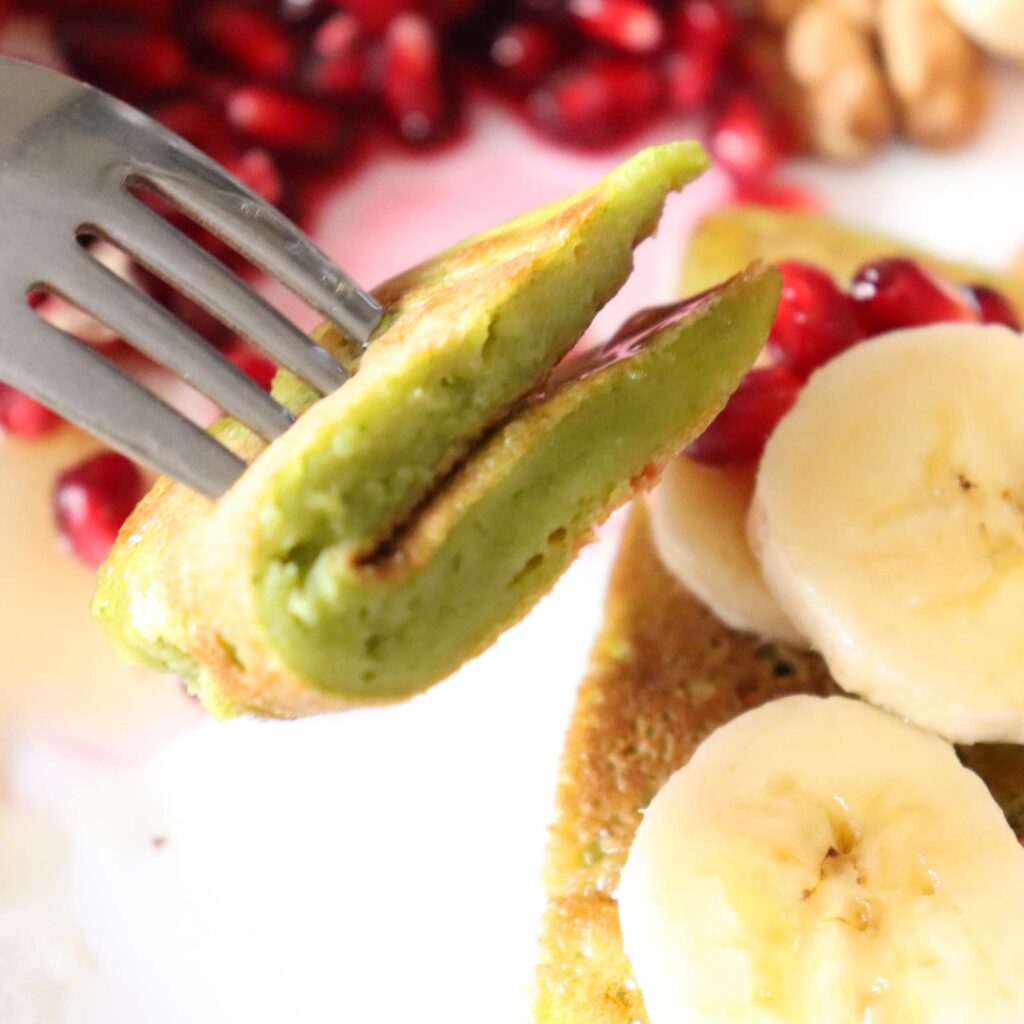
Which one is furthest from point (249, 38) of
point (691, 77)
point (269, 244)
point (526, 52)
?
point (269, 244)

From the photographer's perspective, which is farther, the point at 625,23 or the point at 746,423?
the point at 625,23

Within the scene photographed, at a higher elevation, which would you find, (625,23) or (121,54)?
(121,54)

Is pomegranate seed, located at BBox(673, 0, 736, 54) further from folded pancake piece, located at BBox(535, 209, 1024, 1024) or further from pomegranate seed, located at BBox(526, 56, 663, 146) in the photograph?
folded pancake piece, located at BBox(535, 209, 1024, 1024)

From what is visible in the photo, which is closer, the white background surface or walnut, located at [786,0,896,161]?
the white background surface

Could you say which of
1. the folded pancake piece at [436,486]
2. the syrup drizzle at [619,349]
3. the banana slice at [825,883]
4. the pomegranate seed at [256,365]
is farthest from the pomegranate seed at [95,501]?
the banana slice at [825,883]

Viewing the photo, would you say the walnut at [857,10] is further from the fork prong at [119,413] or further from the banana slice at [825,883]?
the fork prong at [119,413]

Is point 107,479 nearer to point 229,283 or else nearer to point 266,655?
point 229,283

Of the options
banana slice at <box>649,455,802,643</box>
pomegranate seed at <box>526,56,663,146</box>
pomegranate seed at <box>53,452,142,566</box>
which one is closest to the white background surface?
pomegranate seed at <box>53,452,142,566</box>

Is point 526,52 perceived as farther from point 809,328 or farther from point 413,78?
point 809,328
